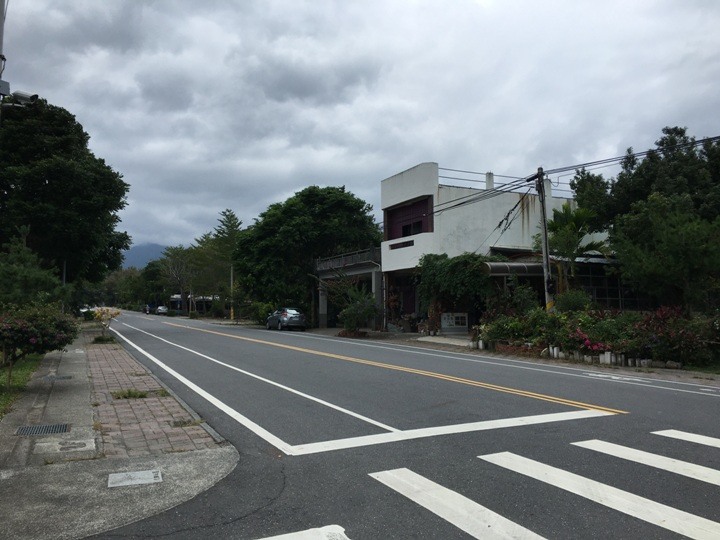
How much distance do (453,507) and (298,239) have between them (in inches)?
1379

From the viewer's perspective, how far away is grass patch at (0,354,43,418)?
9.55m

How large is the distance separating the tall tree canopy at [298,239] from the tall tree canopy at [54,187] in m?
10.6

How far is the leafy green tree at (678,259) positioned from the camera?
17641 mm

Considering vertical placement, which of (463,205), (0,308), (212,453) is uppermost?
(463,205)

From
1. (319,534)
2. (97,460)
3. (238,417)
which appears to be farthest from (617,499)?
(238,417)

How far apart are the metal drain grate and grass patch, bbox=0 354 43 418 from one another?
3.48 ft

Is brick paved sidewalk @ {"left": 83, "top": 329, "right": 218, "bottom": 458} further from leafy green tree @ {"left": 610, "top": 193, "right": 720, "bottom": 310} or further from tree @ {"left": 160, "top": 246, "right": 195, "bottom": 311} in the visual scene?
tree @ {"left": 160, "top": 246, "right": 195, "bottom": 311}

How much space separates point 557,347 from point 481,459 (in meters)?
13.8

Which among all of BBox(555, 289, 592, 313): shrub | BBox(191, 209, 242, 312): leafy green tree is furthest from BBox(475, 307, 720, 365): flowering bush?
BBox(191, 209, 242, 312): leafy green tree

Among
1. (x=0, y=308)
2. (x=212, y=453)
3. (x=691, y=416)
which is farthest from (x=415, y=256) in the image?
(x=212, y=453)

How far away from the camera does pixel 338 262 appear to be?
38.9m

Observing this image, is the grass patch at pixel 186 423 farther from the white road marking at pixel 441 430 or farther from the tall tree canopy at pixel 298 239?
the tall tree canopy at pixel 298 239

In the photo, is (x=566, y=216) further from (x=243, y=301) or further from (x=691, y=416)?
(x=243, y=301)

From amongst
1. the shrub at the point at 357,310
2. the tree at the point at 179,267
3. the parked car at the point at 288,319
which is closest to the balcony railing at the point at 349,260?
the parked car at the point at 288,319
